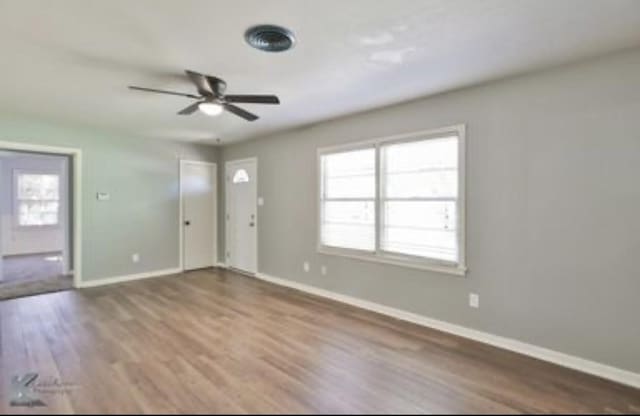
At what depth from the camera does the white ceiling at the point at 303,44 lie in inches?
81.7

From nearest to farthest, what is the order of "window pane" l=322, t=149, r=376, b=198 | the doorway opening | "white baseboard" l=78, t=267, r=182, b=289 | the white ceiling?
the white ceiling < "window pane" l=322, t=149, r=376, b=198 < "white baseboard" l=78, t=267, r=182, b=289 < the doorway opening

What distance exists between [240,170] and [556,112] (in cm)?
483

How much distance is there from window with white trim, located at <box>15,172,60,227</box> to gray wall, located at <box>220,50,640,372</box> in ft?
28.2

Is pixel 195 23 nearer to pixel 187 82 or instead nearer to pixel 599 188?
pixel 187 82

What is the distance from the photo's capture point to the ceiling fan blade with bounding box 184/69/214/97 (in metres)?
2.99

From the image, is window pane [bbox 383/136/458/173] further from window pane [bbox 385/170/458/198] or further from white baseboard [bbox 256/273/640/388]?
white baseboard [bbox 256/273/640/388]

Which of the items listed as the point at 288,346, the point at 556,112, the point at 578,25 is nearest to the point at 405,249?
the point at 288,346

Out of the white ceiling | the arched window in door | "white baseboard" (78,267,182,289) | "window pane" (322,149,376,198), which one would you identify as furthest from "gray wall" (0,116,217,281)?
"window pane" (322,149,376,198)

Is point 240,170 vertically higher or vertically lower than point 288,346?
higher

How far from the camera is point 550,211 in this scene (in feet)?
9.60

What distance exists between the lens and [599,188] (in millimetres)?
2695

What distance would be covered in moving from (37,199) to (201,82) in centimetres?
777

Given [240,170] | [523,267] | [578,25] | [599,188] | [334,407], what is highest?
Result: [578,25]

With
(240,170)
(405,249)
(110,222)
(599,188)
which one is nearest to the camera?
(599,188)
